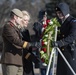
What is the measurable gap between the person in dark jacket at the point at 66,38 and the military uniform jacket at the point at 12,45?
60 centimetres

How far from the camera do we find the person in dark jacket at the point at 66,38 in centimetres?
823

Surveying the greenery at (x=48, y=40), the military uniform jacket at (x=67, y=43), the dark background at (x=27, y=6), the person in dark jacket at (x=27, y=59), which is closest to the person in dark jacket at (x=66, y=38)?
the military uniform jacket at (x=67, y=43)

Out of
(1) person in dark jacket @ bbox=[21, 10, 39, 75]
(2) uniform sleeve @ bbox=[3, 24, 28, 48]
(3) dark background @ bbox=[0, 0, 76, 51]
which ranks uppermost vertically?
(3) dark background @ bbox=[0, 0, 76, 51]

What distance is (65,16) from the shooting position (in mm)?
8414

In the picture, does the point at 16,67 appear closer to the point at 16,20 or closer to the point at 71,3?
the point at 16,20

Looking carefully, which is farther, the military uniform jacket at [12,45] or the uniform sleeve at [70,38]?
the uniform sleeve at [70,38]

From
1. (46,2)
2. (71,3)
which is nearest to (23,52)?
(71,3)

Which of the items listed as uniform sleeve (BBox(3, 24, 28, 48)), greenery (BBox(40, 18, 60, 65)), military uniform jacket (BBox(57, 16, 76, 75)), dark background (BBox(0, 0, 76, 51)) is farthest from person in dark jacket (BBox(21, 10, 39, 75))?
dark background (BBox(0, 0, 76, 51))

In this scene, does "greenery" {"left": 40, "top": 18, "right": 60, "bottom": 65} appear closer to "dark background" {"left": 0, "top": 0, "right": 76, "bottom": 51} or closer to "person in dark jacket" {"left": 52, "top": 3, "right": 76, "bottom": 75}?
"person in dark jacket" {"left": 52, "top": 3, "right": 76, "bottom": 75}

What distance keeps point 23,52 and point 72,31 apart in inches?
41.9

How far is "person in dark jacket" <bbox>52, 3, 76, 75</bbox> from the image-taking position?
8.23 metres

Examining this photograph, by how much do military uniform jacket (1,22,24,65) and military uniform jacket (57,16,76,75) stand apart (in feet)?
2.25

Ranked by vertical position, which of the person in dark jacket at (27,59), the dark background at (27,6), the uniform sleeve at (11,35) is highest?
the dark background at (27,6)

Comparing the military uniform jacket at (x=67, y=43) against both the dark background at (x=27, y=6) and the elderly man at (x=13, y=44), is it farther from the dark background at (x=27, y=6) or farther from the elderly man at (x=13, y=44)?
the dark background at (x=27, y=6)
